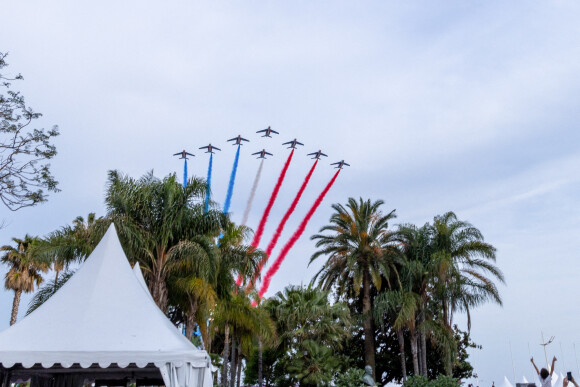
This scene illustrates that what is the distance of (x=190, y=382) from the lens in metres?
10.7

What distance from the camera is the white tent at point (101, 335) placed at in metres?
10.2

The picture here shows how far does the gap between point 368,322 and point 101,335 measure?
3248cm

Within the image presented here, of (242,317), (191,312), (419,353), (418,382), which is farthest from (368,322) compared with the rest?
(191,312)

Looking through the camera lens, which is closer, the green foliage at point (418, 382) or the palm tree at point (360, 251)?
the green foliage at point (418, 382)

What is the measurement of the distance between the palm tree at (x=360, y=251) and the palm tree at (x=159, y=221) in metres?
19.3

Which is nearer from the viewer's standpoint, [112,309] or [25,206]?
[112,309]

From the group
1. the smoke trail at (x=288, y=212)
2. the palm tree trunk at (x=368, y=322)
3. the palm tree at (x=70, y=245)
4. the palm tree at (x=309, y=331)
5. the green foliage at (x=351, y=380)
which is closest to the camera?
the palm tree at (x=70, y=245)

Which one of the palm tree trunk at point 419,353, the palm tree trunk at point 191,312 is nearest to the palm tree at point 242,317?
the palm tree trunk at point 191,312

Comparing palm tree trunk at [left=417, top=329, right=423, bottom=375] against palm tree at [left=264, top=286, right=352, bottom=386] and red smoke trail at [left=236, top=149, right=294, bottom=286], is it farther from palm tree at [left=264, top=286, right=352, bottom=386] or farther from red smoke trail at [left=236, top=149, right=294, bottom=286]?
red smoke trail at [left=236, top=149, right=294, bottom=286]

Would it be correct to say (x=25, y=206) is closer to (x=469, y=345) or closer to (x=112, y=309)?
(x=112, y=309)

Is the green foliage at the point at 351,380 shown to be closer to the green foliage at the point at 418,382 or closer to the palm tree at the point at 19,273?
the green foliage at the point at 418,382

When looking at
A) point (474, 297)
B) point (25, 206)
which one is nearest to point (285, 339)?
point (474, 297)

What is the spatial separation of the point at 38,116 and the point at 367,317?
30.3m

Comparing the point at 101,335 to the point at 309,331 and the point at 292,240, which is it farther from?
the point at 292,240
